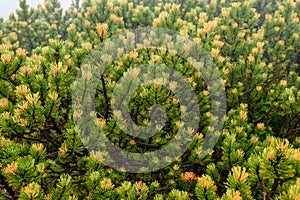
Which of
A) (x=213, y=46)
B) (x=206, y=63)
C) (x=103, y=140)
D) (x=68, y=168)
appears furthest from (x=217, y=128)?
(x=68, y=168)

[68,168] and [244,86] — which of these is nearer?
[68,168]

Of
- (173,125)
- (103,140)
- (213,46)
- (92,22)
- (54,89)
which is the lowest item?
(103,140)

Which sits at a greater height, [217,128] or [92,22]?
[92,22]

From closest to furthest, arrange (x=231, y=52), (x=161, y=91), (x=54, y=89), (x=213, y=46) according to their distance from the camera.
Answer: (x=54, y=89) → (x=161, y=91) → (x=213, y=46) → (x=231, y=52)

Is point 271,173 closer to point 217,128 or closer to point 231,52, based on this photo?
point 217,128

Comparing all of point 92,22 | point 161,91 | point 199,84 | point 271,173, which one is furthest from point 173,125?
point 92,22

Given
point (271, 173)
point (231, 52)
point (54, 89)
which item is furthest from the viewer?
point (231, 52)

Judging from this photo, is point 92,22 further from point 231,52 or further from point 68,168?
point 68,168
